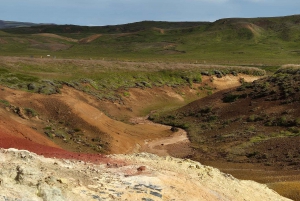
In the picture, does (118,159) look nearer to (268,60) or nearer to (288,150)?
(288,150)

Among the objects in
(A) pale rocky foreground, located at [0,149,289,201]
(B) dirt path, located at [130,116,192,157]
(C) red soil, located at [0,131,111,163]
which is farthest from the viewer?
(B) dirt path, located at [130,116,192,157]

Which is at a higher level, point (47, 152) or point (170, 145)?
point (47, 152)

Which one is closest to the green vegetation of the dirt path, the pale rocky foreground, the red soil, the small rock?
the dirt path

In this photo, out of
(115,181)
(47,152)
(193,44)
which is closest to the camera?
(115,181)

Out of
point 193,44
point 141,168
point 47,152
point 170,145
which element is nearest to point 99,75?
point 170,145

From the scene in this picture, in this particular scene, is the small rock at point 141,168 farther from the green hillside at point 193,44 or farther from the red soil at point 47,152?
the green hillside at point 193,44

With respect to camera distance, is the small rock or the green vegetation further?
the green vegetation

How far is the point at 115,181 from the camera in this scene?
16.1 m

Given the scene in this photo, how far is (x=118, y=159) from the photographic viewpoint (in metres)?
19.9

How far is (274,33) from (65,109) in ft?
511

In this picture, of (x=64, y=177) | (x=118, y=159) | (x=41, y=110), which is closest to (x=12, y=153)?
(x=64, y=177)

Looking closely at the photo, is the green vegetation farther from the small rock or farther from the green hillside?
the green hillside

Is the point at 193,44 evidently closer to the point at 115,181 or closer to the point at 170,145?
the point at 170,145

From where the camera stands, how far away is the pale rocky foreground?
13742 mm
